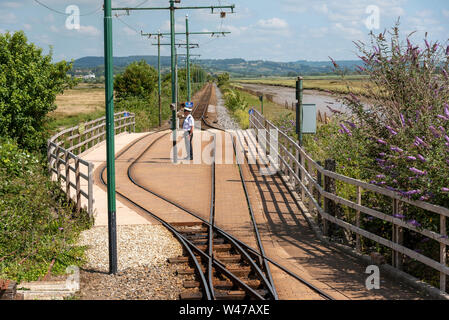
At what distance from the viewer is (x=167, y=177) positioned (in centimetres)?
1878

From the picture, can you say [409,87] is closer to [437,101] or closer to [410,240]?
[437,101]

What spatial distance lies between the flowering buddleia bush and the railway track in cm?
202

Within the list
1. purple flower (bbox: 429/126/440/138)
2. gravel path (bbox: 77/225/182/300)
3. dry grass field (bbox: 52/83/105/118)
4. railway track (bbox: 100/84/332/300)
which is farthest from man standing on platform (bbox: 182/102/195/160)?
dry grass field (bbox: 52/83/105/118)

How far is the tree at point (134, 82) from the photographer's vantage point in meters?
57.4

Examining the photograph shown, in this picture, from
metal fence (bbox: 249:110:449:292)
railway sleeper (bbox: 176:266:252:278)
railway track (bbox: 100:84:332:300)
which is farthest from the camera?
railway sleeper (bbox: 176:266:252:278)

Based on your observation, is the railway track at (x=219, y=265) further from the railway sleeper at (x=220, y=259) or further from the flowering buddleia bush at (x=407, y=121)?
the flowering buddleia bush at (x=407, y=121)

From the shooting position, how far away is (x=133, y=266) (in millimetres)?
9992

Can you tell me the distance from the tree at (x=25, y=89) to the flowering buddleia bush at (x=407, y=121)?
503 inches

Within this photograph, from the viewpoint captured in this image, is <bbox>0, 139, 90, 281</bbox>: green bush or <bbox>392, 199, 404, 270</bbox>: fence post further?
<bbox>0, 139, 90, 281</bbox>: green bush

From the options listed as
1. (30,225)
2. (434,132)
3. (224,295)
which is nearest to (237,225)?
(30,225)

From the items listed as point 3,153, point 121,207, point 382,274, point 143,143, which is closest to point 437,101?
point 382,274

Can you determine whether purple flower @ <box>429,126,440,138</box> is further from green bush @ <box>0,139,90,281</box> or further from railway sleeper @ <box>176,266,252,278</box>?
green bush @ <box>0,139,90,281</box>

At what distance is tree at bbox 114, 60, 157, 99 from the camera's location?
5741cm

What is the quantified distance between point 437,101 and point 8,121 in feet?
49.1
